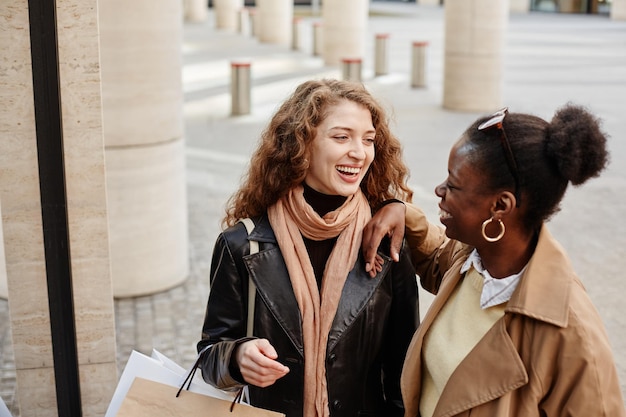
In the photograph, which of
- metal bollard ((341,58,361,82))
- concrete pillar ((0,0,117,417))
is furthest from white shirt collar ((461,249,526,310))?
metal bollard ((341,58,361,82))

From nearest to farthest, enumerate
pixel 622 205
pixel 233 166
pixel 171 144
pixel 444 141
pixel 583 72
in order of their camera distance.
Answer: pixel 171 144, pixel 622 205, pixel 233 166, pixel 444 141, pixel 583 72

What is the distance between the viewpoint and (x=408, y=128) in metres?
15.1

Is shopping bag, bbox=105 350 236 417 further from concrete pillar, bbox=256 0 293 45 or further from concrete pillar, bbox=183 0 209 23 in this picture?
concrete pillar, bbox=183 0 209 23

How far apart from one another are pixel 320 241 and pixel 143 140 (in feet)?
15.1

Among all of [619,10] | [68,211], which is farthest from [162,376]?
[619,10]

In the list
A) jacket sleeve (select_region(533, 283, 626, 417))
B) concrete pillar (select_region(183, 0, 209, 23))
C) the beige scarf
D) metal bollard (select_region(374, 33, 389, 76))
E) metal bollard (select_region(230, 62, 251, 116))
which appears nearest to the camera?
jacket sleeve (select_region(533, 283, 626, 417))

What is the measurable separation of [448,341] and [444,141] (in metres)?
11.7

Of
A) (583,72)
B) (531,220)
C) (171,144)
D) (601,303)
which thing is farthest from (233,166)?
(583,72)

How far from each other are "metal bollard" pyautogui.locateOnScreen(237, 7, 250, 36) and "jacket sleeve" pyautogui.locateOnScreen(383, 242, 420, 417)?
102ft

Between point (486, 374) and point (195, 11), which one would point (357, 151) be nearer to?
point (486, 374)

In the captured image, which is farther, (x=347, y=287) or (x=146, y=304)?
(x=146, y=304)

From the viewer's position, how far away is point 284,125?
3.01 metres

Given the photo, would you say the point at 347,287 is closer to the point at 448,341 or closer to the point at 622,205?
the point at 448,341

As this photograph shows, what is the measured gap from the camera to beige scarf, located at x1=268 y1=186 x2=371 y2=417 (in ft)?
9.50
